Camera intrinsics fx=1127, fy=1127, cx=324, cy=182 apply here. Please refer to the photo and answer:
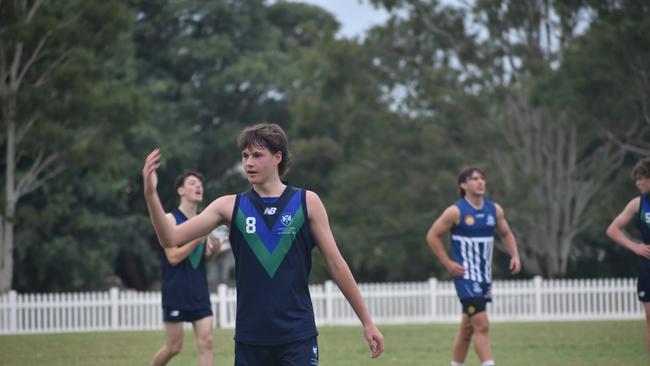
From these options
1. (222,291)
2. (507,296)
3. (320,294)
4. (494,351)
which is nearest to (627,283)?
(507,296)

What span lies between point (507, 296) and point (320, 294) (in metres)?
5.08

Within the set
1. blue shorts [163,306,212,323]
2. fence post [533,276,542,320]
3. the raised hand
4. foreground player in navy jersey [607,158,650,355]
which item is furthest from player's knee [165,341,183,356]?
fence post [533,276,542,320]

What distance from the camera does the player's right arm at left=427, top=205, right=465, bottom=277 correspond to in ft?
39.0

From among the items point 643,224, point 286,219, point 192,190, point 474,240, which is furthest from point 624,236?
point 286,219

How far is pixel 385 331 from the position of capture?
79.4 feet

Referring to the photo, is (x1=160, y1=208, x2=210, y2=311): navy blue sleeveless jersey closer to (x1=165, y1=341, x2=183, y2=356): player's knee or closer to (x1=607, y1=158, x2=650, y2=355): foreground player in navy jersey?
(x1=165, y1=341, x2=183, y2=356): player's knee

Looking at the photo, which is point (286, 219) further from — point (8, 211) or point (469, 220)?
point (8, 211)

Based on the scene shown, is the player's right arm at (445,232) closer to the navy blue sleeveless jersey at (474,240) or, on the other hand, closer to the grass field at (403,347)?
the navy blue sleeveless jersey at (474,240)

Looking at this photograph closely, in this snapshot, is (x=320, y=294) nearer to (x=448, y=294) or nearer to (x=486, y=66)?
(x=448, y=294)

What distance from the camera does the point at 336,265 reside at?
6.46 metres

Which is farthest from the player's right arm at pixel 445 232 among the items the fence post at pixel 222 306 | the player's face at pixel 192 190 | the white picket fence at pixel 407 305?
the white picket fence at pixel 407 305

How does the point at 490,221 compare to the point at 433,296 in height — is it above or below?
above

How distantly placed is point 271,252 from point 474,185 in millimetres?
6171

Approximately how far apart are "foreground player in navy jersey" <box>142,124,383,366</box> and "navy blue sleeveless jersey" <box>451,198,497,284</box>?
→ 18.6 ft
